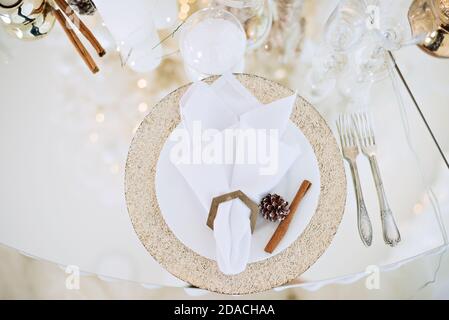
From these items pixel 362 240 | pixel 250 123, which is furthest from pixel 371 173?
pixel 250 123

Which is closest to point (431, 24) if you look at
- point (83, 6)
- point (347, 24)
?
point (347, 24)

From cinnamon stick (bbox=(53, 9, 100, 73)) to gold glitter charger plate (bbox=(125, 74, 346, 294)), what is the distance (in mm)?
159

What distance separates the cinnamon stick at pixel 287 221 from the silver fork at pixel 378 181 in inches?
5.7

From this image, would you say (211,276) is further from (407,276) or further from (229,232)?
(407,276)

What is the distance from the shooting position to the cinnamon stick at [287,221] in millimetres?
622

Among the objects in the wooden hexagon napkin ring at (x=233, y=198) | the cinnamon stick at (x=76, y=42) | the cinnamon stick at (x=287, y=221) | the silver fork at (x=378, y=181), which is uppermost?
the cinnamon stick at (x=76, y=42)

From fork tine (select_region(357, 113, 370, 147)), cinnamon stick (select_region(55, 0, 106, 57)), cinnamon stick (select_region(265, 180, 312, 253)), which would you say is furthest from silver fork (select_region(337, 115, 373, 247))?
cinnamon stick (select_region(55, 0, 106, 57))

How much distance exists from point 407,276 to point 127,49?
59 cm

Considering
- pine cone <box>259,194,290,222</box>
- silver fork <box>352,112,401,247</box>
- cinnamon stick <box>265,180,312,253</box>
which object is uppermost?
pine cone <box>259,194,290,222</box>

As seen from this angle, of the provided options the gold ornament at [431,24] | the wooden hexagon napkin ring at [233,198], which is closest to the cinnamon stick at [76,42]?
the wooden hexagon napkin ring at [233,198]

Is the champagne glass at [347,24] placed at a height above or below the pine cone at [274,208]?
above

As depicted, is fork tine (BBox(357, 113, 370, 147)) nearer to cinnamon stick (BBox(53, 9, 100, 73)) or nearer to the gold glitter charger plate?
the gold glitter charger plate

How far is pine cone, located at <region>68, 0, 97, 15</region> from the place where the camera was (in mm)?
696

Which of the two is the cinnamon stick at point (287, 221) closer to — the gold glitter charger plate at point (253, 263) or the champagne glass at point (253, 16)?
the gold glitter charger plate at point (253, 263)
